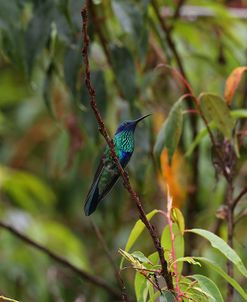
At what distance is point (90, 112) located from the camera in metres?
2.71

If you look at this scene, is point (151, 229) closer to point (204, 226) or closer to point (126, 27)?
point (126, 27)

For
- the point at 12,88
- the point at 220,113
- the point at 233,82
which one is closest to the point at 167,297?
the point at 220,113

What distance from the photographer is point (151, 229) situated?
4.76 feet

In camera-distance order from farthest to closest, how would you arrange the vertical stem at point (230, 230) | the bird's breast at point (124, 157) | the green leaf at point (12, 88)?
the green leaf at point (12, 88)
the vertical stem at point (230, 230)
the bird's breast at point (124, 157)

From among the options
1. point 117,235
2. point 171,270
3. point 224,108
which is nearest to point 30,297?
point 117,235

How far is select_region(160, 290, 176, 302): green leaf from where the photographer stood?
1521 millimetres

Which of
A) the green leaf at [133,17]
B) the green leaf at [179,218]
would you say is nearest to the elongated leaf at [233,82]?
the green leaf at [133,17]

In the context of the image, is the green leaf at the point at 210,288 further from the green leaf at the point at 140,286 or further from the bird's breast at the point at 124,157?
the bird's breast at the point at 124,157

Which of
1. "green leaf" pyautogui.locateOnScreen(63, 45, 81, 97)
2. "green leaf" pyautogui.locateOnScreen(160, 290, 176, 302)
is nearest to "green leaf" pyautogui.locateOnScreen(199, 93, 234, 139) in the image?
A: "green leaf" pyautogui.locateOnScreen(63, 45, 81, 97)

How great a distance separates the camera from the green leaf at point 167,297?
152 cm

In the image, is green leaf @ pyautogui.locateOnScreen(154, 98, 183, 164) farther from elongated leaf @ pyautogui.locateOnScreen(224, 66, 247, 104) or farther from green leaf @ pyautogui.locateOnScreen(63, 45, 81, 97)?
green leaf @ pyautogui.locateOnScreen(63, 45, 81, 97)

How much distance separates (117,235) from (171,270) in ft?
9.39

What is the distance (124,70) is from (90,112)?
0.62 ft

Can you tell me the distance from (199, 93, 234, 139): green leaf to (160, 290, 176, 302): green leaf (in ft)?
2.30
